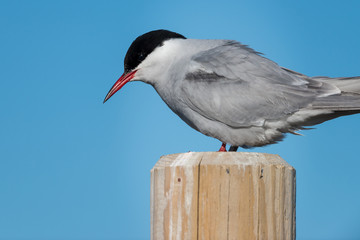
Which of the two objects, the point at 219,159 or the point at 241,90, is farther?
the point at 241,90

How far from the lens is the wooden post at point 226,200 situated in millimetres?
2783

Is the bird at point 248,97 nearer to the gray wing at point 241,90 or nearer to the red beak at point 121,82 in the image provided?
the gray wing at point 241,90

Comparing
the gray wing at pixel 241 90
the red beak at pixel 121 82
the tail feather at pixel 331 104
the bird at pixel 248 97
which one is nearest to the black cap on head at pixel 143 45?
the red beak at pixel 121 82

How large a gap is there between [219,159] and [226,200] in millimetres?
263

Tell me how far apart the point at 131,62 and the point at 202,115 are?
1226 mm

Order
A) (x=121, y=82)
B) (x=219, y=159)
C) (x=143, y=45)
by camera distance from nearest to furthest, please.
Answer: (x=219, y=159), (x=143, y=45), (x=121, y=82)

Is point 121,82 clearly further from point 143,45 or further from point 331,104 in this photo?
point 331,104

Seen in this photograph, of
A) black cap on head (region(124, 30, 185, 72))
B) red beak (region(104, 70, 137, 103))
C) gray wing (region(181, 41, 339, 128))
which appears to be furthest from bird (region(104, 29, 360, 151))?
red beak (region(104, 70, 137, 103))

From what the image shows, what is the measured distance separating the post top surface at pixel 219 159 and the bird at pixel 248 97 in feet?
6.36

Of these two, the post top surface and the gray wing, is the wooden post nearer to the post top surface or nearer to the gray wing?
the post top surface

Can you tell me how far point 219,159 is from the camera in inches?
115

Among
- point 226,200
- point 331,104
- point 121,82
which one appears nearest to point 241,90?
point 331,104

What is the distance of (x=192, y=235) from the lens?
2.78 meters

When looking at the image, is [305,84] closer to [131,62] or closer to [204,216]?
[131,62]
